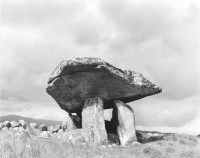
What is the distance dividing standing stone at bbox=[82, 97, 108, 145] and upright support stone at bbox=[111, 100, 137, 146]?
1.17 metres

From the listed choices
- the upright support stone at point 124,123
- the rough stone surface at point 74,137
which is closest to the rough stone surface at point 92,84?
the upright support stone at point 124,123

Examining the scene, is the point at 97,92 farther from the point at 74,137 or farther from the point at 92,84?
the point at 74,137

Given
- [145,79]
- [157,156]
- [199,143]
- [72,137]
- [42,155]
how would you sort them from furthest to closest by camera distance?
1. [199,143]
2. [145,79]
3. [72,137]
4. [157,156]
5. [42,155]

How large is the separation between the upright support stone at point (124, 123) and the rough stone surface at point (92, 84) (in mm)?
762

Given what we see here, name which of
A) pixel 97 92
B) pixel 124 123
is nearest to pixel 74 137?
pixel 97 92

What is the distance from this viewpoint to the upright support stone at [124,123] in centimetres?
1950

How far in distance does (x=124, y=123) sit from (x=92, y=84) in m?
3.01

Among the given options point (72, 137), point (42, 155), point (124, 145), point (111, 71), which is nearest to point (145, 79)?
point (111, 71)

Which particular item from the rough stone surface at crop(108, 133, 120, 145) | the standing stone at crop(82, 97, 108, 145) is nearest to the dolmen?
the standing stone at crop(82, 97, 108, 145)

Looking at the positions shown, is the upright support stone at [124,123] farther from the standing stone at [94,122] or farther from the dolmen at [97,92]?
the standing stone at [94,122]

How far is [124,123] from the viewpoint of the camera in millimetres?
19938

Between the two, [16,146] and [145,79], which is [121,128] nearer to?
[145,79]

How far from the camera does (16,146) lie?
1080 centimetres

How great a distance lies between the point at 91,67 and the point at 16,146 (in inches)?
325
